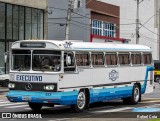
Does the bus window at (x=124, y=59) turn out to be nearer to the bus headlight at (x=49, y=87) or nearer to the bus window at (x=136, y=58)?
the bus window at (x=136, y=58)

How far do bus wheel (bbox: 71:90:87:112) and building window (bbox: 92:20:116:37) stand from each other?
1772 inches

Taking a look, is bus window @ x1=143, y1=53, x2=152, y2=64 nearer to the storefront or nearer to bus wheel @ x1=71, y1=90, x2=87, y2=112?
bus wheel @ x1=71, y1=90, x2=87, y2=112

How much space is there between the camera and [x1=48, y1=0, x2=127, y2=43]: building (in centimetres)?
6105

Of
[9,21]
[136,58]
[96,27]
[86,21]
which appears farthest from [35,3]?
[136,58]

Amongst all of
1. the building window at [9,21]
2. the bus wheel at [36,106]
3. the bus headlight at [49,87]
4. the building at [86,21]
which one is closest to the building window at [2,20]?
the building window at [9,21]

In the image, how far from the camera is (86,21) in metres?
61.7

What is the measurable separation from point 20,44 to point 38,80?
1569 millimetres

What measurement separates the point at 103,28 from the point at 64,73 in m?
49.0

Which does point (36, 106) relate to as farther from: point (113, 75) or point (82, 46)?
point (113, 75)

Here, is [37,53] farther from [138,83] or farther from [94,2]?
[94,2]

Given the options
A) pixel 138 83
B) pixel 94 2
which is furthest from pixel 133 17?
pixel 138 83

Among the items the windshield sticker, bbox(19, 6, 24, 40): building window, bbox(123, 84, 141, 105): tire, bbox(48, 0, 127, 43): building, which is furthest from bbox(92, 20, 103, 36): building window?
the windshield sticker

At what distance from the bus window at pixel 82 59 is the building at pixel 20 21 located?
25052mm

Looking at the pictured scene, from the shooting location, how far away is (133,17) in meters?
88.4
